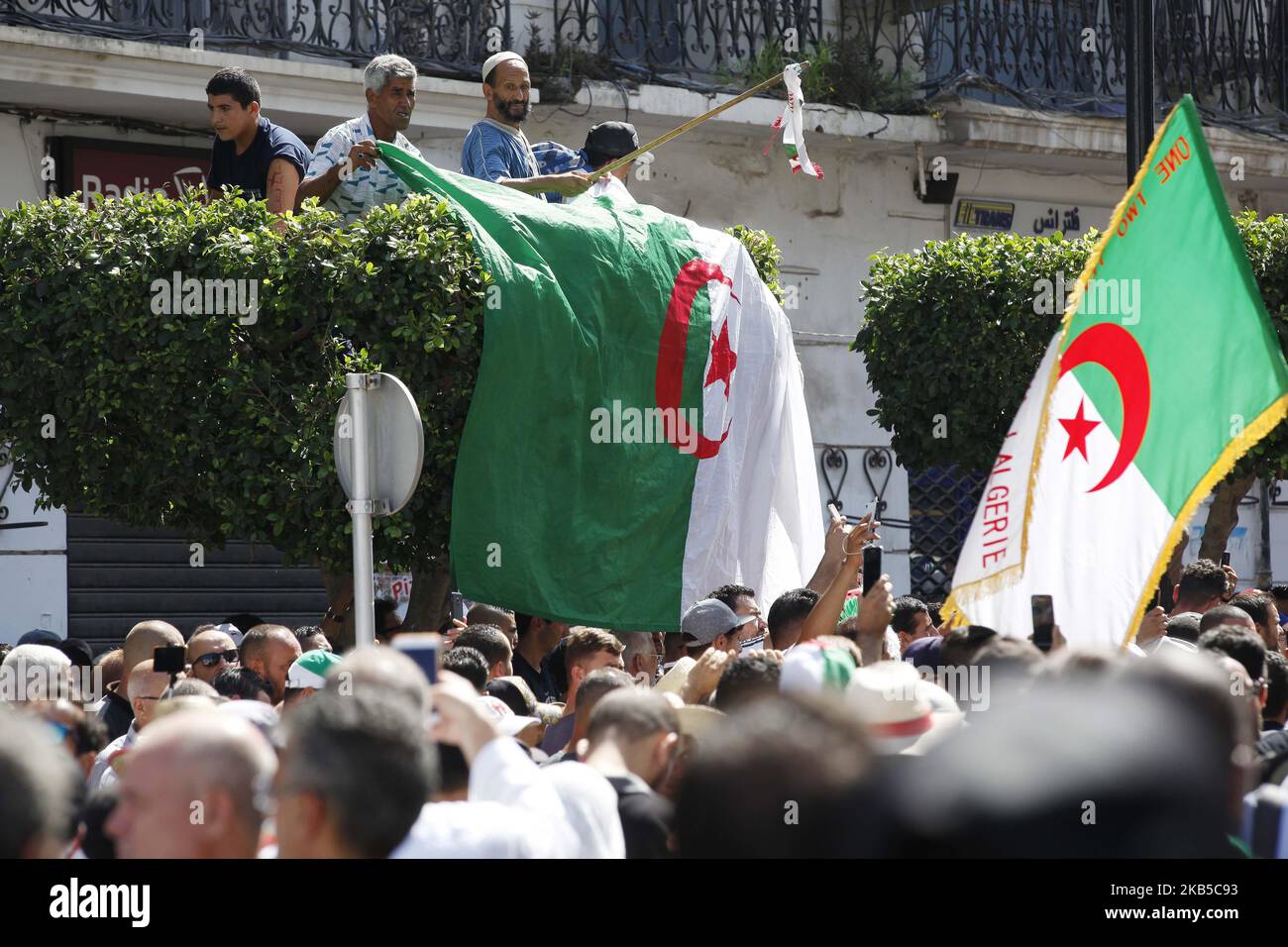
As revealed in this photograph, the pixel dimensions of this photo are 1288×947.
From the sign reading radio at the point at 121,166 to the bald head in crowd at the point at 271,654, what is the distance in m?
5.59

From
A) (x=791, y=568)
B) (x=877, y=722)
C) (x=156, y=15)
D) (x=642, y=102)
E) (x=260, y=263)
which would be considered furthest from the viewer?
(x=642, y=102)

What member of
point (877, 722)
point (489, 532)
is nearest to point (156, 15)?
point (489, 532)

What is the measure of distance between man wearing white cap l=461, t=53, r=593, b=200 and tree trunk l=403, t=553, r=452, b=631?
1.97 metres

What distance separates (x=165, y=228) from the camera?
305 inches

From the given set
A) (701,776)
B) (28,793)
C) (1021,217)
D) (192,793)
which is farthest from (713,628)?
(1021,217)

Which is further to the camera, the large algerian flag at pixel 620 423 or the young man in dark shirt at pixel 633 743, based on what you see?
the large algerian flag at pixel 620 423

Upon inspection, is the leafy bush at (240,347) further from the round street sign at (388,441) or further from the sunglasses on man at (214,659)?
the round street sign at (388,441)

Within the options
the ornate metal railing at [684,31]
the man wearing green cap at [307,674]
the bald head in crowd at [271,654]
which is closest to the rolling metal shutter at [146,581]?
the ornate metal railing at [684,31]

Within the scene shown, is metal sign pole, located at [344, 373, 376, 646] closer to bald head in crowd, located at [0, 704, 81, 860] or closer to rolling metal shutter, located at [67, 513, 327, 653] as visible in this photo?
bald head in crowd, located at [0, 704, 81, 860]

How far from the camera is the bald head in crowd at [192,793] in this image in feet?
9.57

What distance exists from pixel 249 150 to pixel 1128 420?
15.2ft

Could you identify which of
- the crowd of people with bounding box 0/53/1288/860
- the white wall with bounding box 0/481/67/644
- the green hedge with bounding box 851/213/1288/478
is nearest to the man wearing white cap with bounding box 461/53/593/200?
the green hedge with bounding box 851/213/1288/478
